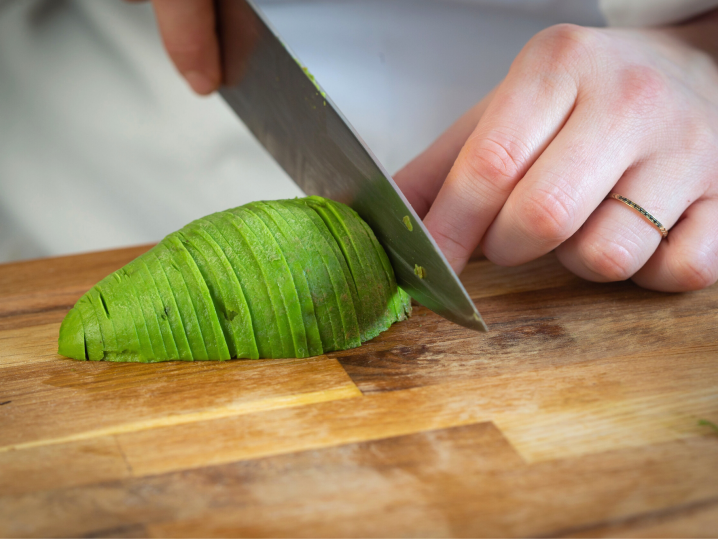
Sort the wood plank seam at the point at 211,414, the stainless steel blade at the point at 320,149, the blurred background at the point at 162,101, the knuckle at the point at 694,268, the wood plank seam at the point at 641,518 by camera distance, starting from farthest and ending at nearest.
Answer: the blurred background at the point at 162,101 < the knuckle at the point at 694,268 < the stainless steel blade at the point at 320,149 < the wood plank seam at the point at 211,414 < the wood plank seam at the point at 641,518

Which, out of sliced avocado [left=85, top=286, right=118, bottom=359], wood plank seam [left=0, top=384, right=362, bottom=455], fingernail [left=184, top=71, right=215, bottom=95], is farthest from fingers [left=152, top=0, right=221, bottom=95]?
wood plank seam [left=0, top=384, right=362, bottom=455]

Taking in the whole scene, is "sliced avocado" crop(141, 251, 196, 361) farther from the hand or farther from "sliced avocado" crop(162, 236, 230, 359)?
the hand

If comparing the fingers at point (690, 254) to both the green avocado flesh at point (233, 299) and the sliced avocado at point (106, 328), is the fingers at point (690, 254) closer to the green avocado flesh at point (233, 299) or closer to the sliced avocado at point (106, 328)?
the green avocado flesh at point (233, 299)

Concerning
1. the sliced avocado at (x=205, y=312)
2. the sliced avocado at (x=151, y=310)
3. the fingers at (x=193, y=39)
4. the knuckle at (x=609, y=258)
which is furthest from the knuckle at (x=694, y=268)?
the fingers at (x=193, y=39)

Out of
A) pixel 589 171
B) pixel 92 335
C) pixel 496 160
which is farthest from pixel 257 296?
pixel 589 171

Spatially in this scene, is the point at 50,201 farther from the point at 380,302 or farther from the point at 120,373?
the point at 380,302

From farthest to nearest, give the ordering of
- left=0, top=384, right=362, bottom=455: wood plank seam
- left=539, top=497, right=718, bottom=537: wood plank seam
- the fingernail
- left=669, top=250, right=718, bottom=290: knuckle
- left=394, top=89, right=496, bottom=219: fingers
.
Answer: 1. the fingernail
2. left=394, top=89, right=496, bottom=219: fingers
3. left=669, top=250, right=718, bottom=290: knuckle
4. left=0, top=384, right=362, bottom=455: wood plank seam
5. left=539, top=497, right=718, bottom=537: wood plank seam
